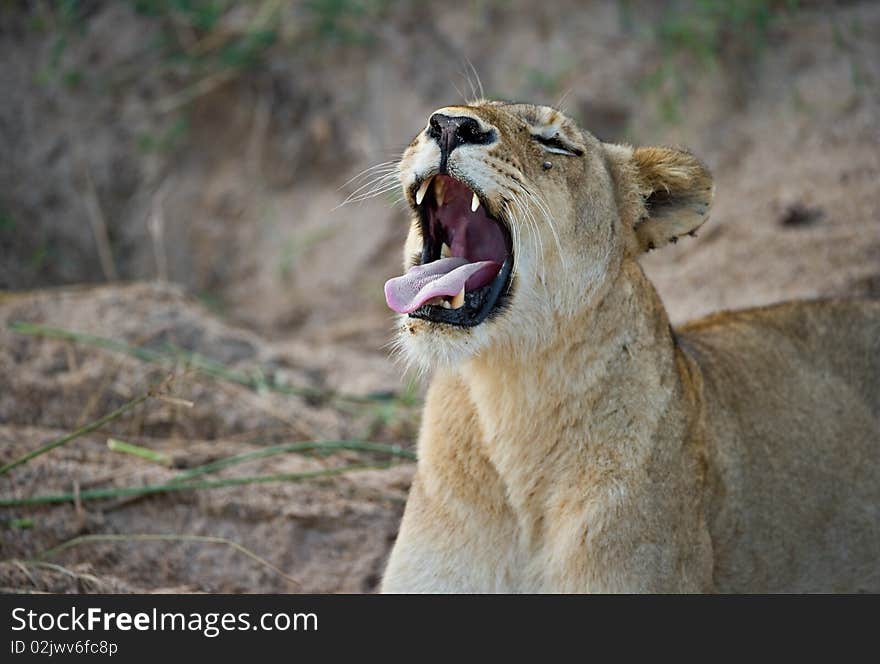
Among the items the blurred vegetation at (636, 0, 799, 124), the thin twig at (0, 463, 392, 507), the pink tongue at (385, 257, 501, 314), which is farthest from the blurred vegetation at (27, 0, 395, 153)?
the pink tongue at (385, 257, 501, 314)

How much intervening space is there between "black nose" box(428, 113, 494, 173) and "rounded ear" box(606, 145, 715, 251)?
1.78ft

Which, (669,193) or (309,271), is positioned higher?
(669,193)

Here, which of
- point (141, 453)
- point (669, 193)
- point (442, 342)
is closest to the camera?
point (442, 342)

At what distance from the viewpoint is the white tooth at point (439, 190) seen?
3037 mm

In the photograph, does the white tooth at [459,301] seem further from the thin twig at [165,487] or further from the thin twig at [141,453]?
the thin twig at [141,453]

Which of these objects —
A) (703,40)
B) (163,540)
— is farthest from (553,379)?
(703,40)

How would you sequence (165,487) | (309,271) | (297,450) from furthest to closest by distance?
(309,271), (297,450), (165,487)

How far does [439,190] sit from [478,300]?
1.16 ft

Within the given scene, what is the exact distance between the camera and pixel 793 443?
3.64 meters

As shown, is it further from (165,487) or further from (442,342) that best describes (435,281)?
(165,487)

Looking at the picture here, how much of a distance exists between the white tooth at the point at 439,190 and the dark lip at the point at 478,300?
8 centimetres

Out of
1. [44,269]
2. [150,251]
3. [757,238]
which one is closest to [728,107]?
→ [757,238]

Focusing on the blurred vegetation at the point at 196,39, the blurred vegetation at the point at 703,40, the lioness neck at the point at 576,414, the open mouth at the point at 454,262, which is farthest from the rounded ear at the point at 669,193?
the blurred vegetation at the point at 196,39
